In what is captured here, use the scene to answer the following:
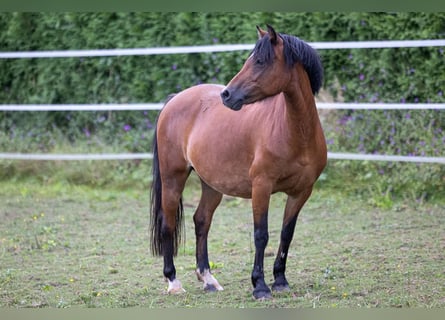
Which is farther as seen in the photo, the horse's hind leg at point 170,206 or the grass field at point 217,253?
the horse's hind leg at point 170,206

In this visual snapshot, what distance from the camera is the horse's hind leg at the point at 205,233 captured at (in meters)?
5.11

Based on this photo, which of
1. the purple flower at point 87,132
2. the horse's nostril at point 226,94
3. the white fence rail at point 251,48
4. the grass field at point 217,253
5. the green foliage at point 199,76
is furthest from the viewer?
the purple flower at point 87,132

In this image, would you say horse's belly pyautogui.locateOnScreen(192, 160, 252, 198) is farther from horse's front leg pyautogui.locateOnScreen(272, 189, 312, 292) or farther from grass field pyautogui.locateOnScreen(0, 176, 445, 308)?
grass field pyautogui.locateOnScreen(0, 176, 445, 308)

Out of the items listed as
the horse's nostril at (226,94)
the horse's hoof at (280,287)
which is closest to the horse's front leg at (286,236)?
the horse's hoof at (280,287)

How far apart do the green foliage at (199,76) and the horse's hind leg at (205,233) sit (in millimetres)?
2991

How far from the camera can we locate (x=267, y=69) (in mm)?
4477

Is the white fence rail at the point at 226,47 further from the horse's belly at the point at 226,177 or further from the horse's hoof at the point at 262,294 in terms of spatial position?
the horse's hoof at the point at 262,294

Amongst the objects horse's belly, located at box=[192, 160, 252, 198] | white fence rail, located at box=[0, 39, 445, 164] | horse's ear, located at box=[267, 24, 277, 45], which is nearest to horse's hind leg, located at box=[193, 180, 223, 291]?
horse's belly, located at box=[192, 160, 252, 198]

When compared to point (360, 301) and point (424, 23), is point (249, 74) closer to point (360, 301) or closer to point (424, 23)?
point (360, 301)

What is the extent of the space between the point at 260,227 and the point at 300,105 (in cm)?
83

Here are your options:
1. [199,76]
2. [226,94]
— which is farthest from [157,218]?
[199,76]

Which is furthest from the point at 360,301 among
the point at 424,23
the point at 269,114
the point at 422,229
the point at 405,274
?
the point at 424,23

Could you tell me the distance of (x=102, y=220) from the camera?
7.72 metres

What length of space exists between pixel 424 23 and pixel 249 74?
403cm
